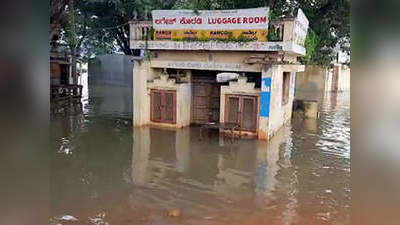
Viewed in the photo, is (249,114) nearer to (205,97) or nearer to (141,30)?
(205,97)

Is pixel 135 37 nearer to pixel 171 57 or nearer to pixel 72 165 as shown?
pixel 171 57

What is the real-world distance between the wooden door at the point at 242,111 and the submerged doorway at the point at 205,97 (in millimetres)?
1863

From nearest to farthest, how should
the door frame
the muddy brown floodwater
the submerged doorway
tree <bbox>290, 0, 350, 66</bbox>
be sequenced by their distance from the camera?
the muddy brown floodwater, the door frame, the submerged doorway, tree <bbox>290, 0, 350, 66</bbox>

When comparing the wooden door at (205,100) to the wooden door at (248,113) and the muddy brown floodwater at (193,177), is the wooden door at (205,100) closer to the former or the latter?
the muddy brown floodwater at (193,177)

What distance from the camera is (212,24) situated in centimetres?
1516

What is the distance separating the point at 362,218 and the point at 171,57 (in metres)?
15.5

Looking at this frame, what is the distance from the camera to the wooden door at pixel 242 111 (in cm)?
1534

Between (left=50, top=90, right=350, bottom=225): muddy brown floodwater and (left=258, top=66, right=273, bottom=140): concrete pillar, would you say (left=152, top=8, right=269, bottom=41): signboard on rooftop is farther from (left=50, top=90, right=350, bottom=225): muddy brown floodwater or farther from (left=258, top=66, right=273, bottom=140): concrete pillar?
(left=50, top=90, right=350, bottom=225): muddy brown floodwater

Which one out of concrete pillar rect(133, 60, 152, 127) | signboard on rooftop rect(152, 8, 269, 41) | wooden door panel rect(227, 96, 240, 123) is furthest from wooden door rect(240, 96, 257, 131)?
concrete pillar rect(133, 60, 152, 127)

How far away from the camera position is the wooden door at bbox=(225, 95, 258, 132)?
15344 mm

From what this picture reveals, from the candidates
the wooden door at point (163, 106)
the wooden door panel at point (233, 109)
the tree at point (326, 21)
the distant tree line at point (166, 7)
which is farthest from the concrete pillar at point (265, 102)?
the tree at point (326, 21)

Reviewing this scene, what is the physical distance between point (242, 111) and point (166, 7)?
10.3 m

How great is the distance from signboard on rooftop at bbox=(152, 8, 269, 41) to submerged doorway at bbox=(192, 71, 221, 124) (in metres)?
2.57

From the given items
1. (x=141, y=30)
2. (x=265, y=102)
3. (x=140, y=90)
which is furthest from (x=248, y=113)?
(x=141, y=30)
